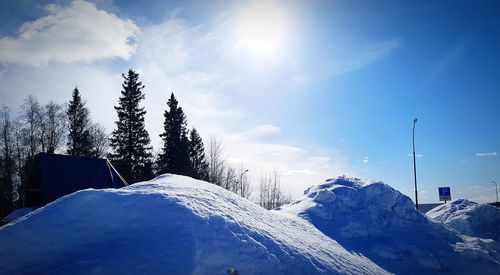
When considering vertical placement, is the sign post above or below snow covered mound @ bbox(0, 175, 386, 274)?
below

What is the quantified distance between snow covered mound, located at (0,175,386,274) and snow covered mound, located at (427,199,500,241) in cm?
1400

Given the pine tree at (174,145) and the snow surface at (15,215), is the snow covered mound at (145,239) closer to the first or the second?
the snow surface at (15,215)

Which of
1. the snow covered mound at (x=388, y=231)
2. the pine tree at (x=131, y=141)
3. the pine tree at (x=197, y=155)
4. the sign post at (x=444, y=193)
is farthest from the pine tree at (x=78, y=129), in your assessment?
the sign post at (x=444, y=193)

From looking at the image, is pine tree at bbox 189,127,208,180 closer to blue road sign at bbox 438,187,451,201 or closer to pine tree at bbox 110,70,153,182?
pine tree at bbox 110,70,153,182

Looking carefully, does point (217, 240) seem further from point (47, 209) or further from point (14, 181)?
point (14, 181)

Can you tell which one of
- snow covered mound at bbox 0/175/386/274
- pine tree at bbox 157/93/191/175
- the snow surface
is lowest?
the snow surface

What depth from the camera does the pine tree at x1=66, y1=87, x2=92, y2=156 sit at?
37.5 m

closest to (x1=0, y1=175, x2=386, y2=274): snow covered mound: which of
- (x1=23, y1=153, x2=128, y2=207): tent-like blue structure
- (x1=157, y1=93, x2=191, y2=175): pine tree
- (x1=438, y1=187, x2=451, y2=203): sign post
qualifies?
(x1=23, y1=153, x2=128, y2=207): tent-like blue structure

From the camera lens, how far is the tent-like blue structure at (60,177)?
69.1 ft

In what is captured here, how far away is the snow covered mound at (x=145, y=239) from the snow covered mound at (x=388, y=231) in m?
5.31

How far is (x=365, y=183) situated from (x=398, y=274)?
6.05 m

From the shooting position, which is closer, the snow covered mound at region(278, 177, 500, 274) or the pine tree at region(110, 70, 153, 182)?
the snow covered mound at region(278, 177, 500, 274)

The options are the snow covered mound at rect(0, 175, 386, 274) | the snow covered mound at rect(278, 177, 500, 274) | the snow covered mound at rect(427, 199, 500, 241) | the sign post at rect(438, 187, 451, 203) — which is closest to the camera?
the snow covered mound at rect(0, 175, 386, 274)

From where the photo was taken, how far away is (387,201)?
14414mm
